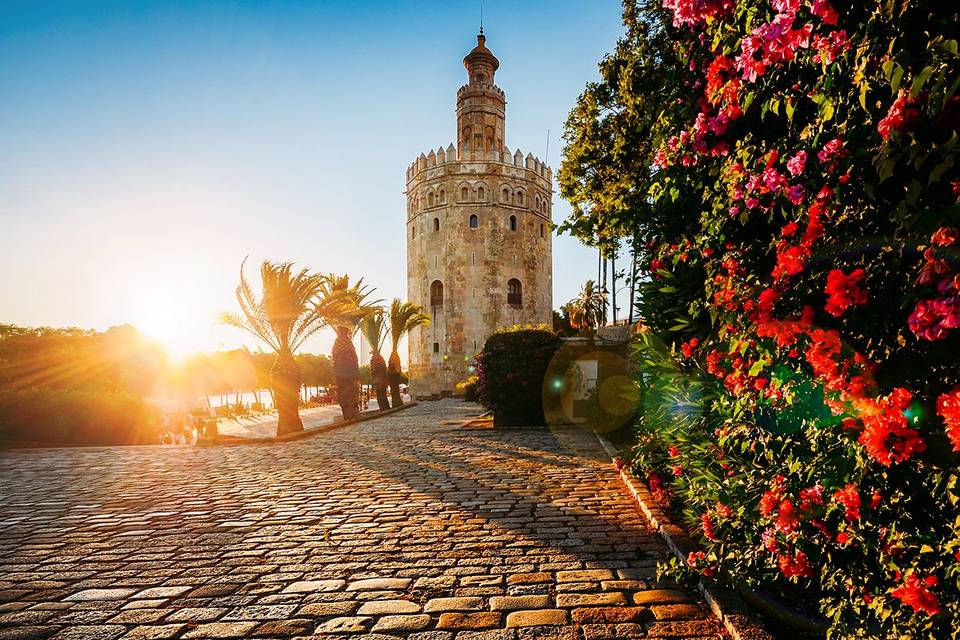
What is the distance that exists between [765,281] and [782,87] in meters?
0.94

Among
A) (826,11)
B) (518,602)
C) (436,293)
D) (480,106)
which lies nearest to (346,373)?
(518,602)

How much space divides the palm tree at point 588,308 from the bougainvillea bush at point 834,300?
1488 inches

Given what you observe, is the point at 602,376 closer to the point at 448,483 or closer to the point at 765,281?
the point at 448,483

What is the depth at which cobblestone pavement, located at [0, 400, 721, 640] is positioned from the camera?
3010mm

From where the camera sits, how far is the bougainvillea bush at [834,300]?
184 cm

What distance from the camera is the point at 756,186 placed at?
8.43 feet

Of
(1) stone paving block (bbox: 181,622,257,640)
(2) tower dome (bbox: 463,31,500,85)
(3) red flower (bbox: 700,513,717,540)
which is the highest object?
(2) tower dome (bbox: 463,31,500,85)

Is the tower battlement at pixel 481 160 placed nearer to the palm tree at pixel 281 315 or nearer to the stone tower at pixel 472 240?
the stone tower at pixel 472 240

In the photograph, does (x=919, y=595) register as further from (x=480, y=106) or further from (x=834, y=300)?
(x=480, y=106)

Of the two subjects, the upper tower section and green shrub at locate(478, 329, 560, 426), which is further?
the upper tower section

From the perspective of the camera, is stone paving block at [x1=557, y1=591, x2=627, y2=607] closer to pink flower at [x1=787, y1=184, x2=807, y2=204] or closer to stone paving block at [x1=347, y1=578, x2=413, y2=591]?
stone paving block at [x1=347, y1=578, x2=413, y2=591]

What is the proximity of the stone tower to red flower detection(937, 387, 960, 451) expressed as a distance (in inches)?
1396

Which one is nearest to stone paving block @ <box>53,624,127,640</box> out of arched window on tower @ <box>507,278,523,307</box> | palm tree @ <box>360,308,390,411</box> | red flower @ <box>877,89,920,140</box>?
red flower @ <box>877,89,920,140</box>

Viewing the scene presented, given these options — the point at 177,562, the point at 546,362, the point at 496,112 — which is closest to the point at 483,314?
the point at 496,112
